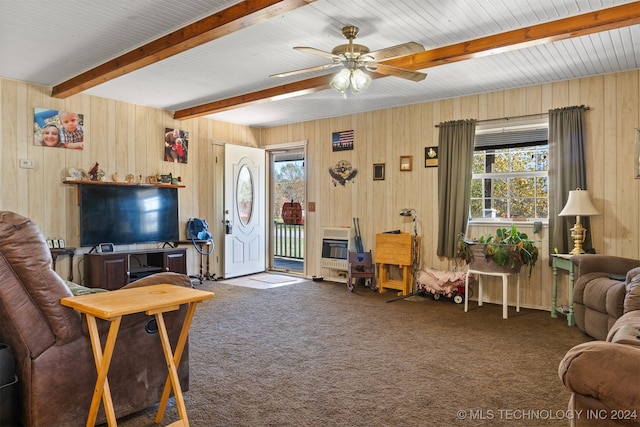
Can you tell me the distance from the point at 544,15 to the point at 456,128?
221 centimetres

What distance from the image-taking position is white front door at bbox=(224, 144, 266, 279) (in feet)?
22.3

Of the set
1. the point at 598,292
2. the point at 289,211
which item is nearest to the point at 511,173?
the point at 598,292

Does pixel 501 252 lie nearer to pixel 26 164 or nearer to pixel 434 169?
pixel 434 169

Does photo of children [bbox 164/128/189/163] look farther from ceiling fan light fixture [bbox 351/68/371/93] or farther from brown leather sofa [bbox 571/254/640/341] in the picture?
brown leather sofa [bbox 571/254/640/341]

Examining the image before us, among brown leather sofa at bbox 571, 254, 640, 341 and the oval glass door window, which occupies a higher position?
the oval glass door window

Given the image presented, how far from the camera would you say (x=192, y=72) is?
452 cm

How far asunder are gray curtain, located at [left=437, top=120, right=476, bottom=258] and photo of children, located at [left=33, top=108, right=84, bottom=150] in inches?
176

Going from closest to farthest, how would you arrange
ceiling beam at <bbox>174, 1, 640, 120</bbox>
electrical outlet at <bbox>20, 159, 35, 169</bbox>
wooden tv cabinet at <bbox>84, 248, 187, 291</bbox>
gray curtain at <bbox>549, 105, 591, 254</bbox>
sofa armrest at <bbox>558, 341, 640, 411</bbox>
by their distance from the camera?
sofa armrest at <bbox>558, 341, 640, 411</bbox> < ceiling beam at <bbox>174, 1, 640, 120</bbox> < gray curtain at <bbox>549, 105, 591, 254</bbox> < electrical outlet at <bbox>20, 159, 35, 169</bbox> < wooden tv cabinet at <bbox>84, 248, 187, 291</bbox>

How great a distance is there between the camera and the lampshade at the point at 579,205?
421 centimetres

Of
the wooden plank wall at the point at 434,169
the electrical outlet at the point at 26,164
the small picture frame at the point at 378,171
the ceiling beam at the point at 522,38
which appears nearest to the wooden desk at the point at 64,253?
the electrical outlet at the point at 26,164

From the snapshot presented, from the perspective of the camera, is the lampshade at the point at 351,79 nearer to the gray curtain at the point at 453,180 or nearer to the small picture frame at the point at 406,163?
the gray curtain at the point at 453,180

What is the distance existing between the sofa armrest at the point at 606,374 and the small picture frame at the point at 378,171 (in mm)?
4742

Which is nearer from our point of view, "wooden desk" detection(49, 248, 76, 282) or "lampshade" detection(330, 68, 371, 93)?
"lampshade" detection(330, 68, 371, 93)

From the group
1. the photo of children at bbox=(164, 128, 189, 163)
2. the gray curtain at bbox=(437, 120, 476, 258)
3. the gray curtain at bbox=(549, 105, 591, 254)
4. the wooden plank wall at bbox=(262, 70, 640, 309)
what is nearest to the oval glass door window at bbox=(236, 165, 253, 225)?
the wooden plank wall at bbox=(262, 70, 640, 309)
